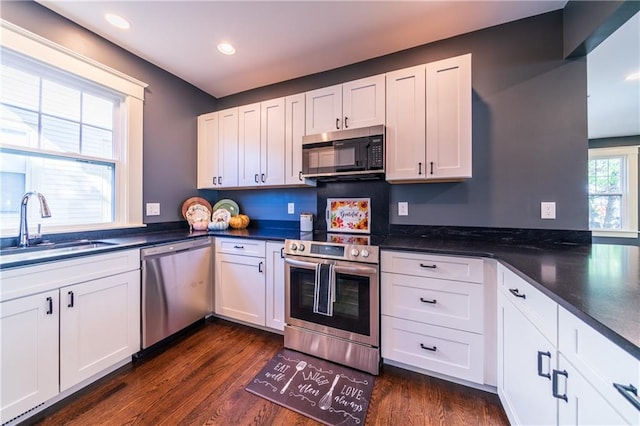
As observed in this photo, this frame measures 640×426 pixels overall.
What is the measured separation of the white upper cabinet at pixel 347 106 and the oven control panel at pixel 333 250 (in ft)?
3.57

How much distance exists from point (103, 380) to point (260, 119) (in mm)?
2530

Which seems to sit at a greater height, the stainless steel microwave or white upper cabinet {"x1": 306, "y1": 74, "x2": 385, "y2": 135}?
white upper cabinet {"x1": 306, "y1": 74, "x2": 385, "y2": 135}

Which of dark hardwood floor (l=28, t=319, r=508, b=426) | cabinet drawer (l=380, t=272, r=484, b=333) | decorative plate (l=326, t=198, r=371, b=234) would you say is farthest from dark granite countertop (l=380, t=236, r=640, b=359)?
dark hardwood floor (l=28, t=319, r=508, b=426)

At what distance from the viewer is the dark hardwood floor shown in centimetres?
136

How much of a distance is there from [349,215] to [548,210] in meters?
1.58

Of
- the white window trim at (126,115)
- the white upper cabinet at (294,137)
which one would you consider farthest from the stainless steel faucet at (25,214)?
the white upper cabinet at (294,137)

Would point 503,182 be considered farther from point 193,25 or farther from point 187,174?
point 187,174

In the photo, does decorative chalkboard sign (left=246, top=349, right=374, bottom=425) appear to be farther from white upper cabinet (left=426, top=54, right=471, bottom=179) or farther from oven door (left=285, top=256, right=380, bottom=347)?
white upper cabinet (left=426, top=54, right=471, bottom=179)

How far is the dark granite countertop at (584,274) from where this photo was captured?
61 cm

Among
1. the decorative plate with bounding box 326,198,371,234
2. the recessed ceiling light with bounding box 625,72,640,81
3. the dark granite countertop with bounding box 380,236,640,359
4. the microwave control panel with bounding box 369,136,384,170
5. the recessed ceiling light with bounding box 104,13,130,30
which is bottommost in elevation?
the dark granite countertop with bounding box 380,236,640,359

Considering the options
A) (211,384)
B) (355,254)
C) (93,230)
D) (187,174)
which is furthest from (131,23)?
(211,384)

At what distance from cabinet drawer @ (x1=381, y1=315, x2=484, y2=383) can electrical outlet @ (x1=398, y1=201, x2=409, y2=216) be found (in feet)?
3.15

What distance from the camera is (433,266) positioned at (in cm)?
162

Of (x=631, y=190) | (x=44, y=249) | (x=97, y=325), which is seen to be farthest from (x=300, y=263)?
(x=631, y=190)
